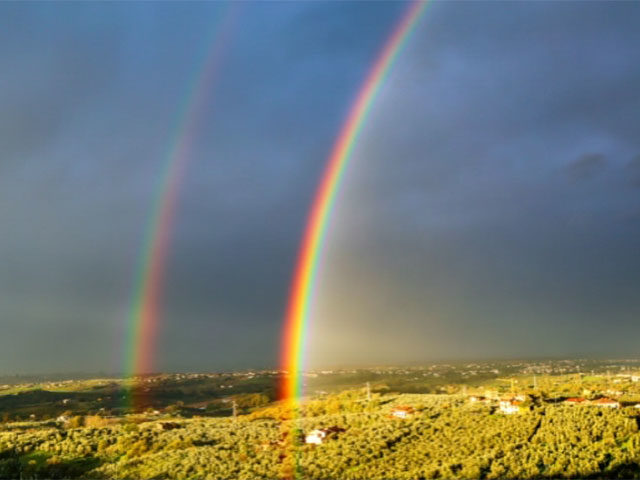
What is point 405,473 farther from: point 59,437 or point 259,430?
point 59,437

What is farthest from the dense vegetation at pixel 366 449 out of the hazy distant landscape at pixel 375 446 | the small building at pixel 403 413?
the small building at pixel 403 413

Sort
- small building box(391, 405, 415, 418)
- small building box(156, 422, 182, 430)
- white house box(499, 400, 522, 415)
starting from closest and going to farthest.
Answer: small building box(156, 422, 182, 430) → small building box(391, 405, 415, 418) → white house box(499, 400, 522, 415)

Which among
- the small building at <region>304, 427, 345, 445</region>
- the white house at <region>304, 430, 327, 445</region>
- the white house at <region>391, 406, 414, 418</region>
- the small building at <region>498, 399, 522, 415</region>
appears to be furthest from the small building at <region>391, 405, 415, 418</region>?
the white house at <region>304, 430, 327, 445</region>

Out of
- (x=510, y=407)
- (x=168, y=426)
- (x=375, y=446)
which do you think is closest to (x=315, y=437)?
(x=375, y=446)

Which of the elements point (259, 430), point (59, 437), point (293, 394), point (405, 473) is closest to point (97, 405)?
point (293, 394)

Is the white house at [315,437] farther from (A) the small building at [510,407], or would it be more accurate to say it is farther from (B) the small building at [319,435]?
(A) the small building at [510,407]

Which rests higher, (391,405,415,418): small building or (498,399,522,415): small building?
(391,405,415,418): small building

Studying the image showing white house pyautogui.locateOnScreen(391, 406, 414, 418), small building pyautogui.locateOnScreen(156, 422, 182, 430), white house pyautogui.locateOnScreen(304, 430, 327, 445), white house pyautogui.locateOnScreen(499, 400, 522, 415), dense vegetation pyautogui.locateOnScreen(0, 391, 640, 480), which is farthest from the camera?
white house pyautogui.locateOnScreen(499, 400, 522, 415)

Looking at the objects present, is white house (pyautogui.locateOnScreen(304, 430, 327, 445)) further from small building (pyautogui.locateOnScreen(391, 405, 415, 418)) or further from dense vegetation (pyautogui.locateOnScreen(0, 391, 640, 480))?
small building (pyautogui.locateOnScreen(391, 405, 415, 418))

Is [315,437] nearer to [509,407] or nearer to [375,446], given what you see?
[375,446]
